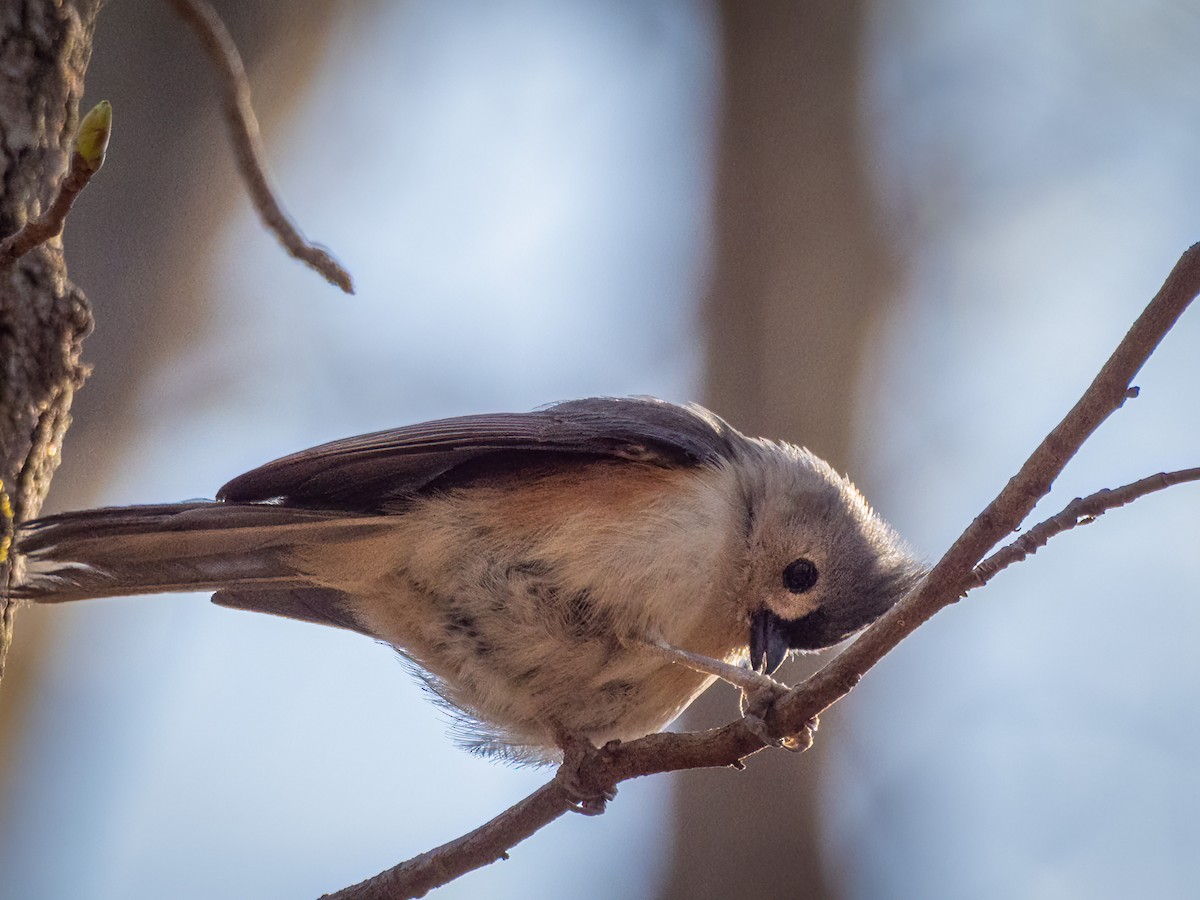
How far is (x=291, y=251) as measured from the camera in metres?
2.05

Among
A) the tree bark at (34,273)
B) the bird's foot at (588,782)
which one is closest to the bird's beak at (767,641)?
the bird's foot at (588,782)

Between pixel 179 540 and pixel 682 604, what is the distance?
1107mm

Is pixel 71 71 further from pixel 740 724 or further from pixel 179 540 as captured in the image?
pixel 740 724

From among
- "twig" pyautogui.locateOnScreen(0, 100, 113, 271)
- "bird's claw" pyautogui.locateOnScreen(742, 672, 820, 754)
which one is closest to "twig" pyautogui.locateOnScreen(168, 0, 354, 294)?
"twig" pyautogui.locateOnScreen(0, 100, 113, 271)

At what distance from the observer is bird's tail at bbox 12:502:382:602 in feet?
7.47

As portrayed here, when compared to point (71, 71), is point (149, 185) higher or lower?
higher

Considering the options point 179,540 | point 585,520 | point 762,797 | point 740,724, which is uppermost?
point 179,540

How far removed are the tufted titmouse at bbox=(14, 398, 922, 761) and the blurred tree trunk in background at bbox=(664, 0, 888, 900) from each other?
1153 mm

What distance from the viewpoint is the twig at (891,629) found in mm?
1631

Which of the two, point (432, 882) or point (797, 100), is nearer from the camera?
point (432, 882)

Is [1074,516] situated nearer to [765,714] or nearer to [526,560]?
[765,714]

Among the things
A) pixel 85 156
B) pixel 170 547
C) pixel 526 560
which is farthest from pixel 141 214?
pixel 85 156

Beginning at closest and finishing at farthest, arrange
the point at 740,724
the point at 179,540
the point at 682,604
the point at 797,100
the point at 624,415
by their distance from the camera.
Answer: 1. the point at 740,724
2. the point at 179,540
3. the point at 682,604
4. the point at 624,415
5. the point at 797,100

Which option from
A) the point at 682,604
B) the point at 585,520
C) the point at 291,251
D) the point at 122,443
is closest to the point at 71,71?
the point at 291,251
